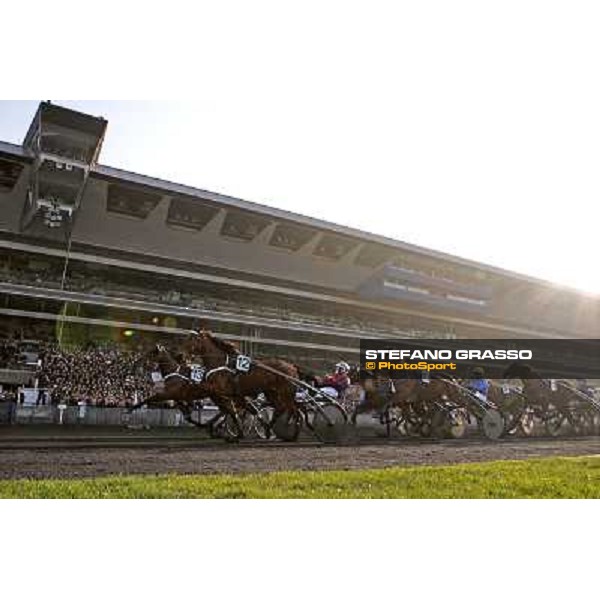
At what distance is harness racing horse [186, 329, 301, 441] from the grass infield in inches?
207

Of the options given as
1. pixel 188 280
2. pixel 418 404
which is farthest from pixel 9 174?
pixel 418 404

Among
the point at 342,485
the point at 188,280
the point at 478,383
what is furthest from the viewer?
the point at 188,280

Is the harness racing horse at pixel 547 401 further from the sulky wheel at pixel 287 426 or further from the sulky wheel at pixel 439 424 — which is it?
the sulky wheel at pixel 287 426

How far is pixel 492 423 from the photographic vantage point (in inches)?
677

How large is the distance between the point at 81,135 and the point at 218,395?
23.1 ft

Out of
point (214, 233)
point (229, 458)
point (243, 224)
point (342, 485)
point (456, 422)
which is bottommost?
point (229, 458)

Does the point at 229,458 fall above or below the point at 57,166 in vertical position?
below

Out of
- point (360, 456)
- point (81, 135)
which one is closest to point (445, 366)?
point (360, 456)

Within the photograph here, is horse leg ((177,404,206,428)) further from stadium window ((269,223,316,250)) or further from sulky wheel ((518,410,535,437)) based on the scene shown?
sulky wheel ((518,410,535,437))

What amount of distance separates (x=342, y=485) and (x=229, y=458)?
314cm

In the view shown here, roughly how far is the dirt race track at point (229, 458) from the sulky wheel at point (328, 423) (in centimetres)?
73

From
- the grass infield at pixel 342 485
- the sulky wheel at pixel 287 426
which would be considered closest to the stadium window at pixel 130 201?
the sulky wheel at pixel 287 426

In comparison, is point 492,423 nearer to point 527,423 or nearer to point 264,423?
→ point 527,423

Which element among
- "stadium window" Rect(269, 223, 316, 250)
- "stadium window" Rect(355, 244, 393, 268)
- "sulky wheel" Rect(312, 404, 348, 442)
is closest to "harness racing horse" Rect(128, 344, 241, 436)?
"sulky wheel" Rect(312, 404, 348, 442)
